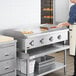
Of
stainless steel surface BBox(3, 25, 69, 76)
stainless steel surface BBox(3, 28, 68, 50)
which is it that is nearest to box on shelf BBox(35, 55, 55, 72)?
stainless steel surface BBox(3, 25, 69, 76)

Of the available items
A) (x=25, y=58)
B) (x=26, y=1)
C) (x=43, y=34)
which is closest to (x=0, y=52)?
(x=25, y=58)

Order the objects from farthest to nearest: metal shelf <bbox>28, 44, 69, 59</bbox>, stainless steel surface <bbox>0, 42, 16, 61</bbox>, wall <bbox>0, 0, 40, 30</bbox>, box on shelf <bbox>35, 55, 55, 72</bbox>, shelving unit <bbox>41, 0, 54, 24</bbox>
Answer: shelving unit <bbox>41, 0, 54, 24</bbox> → box on shelf <bbox>35, 55, 55, 72</bbox> → wall <bbox>0, 0, 40, 30</bbox> → metal shelf <bbox>28, 44, 69, 59</bbox> → stainless steel surface <bbox>0, 42, 16, 61</bbox>

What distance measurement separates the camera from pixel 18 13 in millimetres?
3904

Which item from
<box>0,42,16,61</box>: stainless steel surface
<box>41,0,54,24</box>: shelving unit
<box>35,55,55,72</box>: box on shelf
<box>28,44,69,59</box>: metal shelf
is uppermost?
<box>41,0,54,24</box>: shelving unit

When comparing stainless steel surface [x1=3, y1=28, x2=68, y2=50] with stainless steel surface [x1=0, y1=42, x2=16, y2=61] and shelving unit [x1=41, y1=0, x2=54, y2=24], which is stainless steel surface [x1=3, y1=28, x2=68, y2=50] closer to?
stainless steel surface [x1=0, y1=42, x2=16, y2=61]

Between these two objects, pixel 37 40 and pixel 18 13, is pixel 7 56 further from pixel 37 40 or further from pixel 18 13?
pixel 18 13

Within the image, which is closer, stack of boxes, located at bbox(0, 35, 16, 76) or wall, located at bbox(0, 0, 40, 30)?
stack of boxes, located at bbox(0, 35, 16, 76)

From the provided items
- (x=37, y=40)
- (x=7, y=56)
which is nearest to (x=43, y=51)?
(x=37, y=40)

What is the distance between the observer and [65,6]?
20.5ft

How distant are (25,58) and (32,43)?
0.27 meters

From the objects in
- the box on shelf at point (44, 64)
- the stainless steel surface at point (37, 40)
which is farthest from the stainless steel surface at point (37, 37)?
the box on shelf at point (44, 64)

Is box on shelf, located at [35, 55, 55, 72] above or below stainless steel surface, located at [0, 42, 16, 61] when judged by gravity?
below

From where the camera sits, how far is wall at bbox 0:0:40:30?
143 inches

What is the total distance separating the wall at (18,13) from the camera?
3.64 meters
